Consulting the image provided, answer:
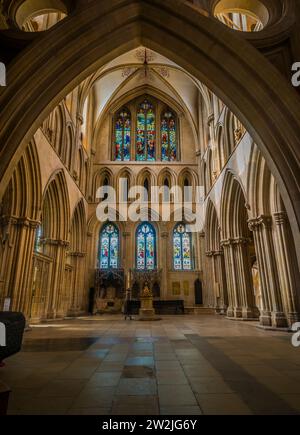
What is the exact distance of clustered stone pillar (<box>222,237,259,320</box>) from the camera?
38.1ft

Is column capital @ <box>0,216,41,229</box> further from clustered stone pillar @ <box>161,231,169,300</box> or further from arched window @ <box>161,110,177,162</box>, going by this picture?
arched window @ <box>161,110,177,162</box>

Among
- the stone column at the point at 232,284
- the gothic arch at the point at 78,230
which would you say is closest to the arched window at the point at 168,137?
the gothic arch at the point at 78,230


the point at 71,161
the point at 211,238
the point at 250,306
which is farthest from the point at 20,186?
the point at 211,238

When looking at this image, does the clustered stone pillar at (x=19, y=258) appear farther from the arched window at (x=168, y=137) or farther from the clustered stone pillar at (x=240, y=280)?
the arched window at (x=168, y=137)

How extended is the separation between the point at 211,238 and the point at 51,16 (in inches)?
545

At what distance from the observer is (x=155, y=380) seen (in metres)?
2.89

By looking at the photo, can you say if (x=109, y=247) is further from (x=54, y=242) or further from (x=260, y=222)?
(x=260, y=222)

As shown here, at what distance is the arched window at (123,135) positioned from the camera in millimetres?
21641

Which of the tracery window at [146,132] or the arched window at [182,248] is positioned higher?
the tracery window at [146,132]

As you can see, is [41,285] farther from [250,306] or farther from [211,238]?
[211,238]

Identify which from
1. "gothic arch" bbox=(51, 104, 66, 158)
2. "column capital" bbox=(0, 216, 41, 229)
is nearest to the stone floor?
"column capital" bbox=(0, 216, 41, 229)

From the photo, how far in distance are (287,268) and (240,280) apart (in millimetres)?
3850

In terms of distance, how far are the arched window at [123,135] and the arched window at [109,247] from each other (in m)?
5.69

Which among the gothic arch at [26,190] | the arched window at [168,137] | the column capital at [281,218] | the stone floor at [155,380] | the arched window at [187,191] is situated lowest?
the stone floor at [155,380]
